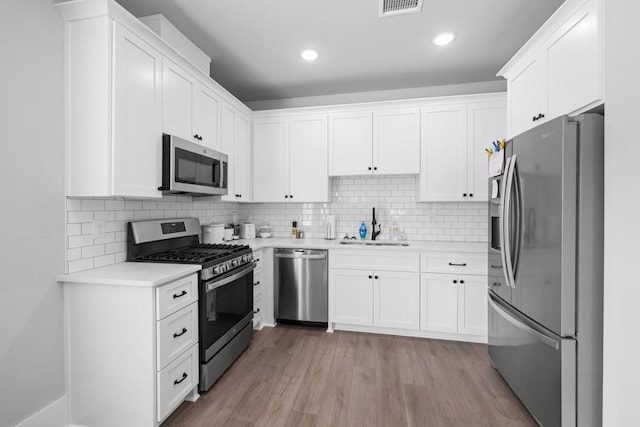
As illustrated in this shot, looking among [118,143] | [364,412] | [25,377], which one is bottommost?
[364,412]

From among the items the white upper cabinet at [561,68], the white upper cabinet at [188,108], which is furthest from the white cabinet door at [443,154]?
the white upper cabinet at [188,108]

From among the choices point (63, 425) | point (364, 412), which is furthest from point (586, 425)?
point (63, 425)

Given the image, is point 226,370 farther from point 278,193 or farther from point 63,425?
point 278,193

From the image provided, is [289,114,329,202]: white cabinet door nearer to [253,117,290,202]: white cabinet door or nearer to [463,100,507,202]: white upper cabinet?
[253,117,290,202]: white cabinet door

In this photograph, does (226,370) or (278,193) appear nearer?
(226,370)

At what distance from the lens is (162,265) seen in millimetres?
2062

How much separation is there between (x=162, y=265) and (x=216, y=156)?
114 cm

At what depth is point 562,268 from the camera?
1503mm

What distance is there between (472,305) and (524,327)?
1126 millimetres

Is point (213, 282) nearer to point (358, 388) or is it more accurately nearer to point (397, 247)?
point (358, 388)

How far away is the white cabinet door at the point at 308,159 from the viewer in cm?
353

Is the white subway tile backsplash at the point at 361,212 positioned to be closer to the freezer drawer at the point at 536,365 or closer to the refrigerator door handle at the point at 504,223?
the freezer drawer at the point at 536,365

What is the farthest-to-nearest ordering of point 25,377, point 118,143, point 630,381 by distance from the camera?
point 118,143, point 25,377, point 630,381

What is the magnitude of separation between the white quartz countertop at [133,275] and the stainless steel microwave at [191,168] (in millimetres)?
560
